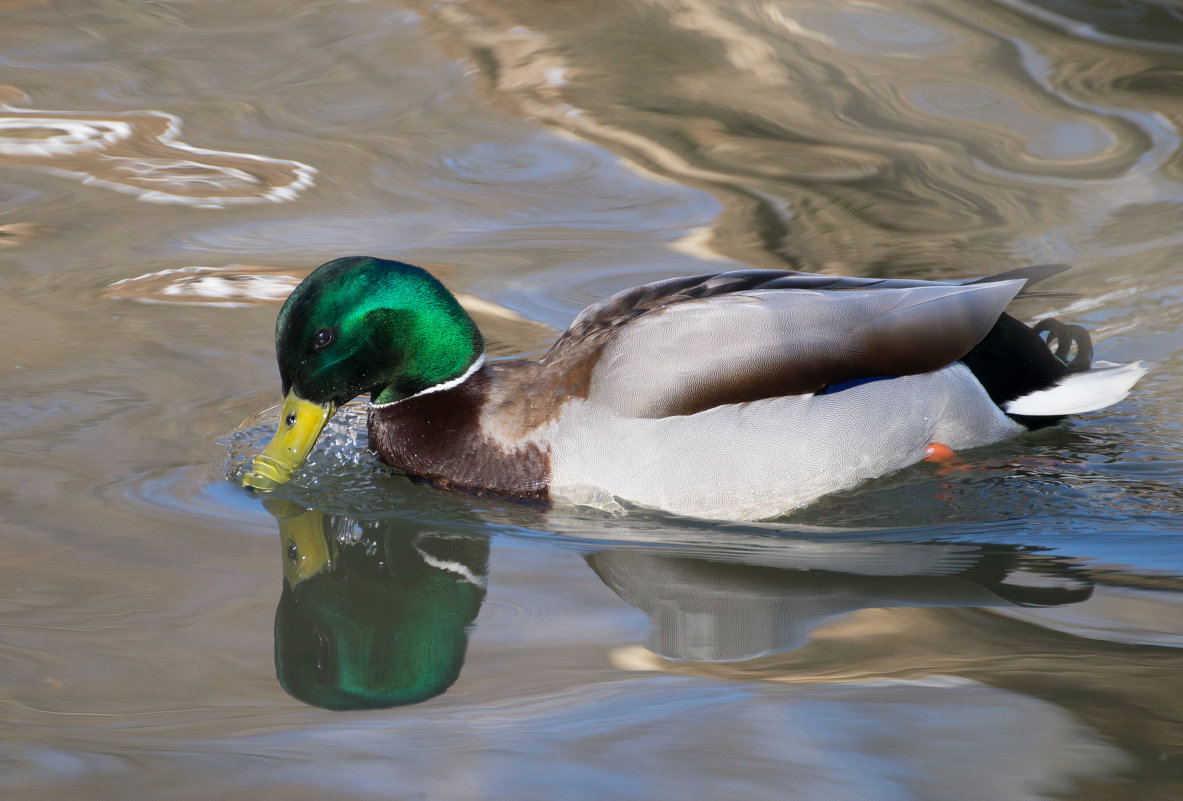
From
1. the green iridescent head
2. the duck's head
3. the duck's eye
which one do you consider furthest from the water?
the duck's eye

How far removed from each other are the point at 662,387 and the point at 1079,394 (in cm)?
156

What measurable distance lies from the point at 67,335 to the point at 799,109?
4.44m

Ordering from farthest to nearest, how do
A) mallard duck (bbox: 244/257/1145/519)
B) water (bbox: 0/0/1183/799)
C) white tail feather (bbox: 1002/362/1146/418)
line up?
white tail feather (bbox: 1002/362/1146/418) < mallard duck (bbox: 244/257/1145/519) < water (bbox: 0/0/1183/799)

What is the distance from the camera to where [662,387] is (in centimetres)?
398

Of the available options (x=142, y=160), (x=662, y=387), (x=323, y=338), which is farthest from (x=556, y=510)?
(x=142, y=160)

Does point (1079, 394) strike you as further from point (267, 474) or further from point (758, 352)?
point (267, 474)

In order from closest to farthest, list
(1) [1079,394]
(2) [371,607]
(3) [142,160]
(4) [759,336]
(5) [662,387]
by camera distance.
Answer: (2) [371,607], (5) [662,387], (4) [759,336], (1) [1079,394], (3) [142,160]

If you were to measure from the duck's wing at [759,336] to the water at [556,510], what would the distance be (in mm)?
385

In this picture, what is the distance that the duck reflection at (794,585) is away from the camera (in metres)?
3.29

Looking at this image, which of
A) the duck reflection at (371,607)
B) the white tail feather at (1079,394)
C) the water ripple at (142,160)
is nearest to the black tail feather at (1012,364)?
the white tail feather at (1079,394)

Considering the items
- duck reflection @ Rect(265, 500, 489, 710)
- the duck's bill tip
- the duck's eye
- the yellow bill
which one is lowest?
duck reflection @ Rect(265, 500, 489, 710)

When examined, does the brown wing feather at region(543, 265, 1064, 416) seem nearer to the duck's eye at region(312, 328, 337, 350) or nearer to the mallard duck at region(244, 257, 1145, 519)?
the mallard duck at region(244, 257, 1145, 519)

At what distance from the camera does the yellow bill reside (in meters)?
4.14

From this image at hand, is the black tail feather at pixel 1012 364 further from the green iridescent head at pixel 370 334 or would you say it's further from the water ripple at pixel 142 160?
the water ripple at pixel 142 160
